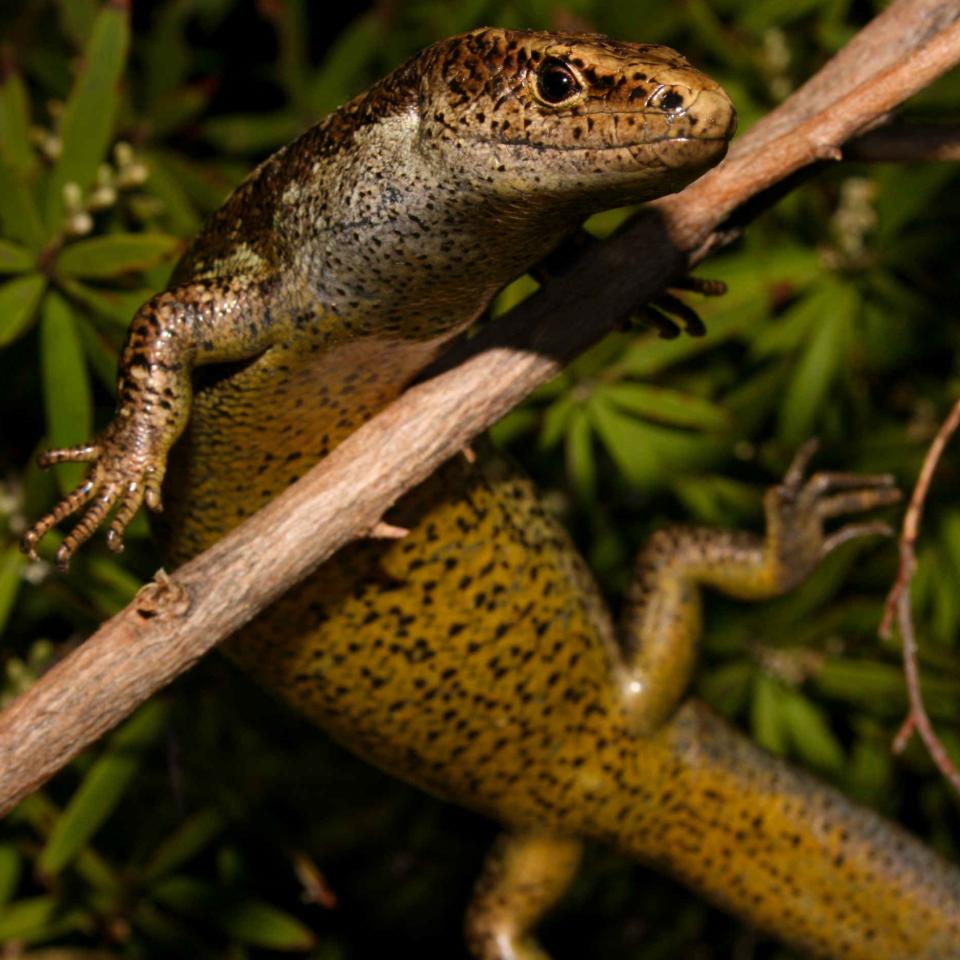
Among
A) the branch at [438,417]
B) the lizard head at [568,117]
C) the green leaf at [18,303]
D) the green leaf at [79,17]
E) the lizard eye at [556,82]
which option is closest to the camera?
the lizard head at [568,117]

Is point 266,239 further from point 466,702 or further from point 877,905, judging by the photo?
point 877,905

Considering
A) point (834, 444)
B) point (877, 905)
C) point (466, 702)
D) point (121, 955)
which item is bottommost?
point (877, 905)

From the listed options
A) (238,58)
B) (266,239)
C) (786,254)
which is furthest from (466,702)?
(238,58)

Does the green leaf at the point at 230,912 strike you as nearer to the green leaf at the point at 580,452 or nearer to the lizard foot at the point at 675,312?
A: the green leaf at the point at 580,452

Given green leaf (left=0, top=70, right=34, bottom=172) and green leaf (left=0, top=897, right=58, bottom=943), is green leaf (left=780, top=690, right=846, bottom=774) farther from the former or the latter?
green leaf (left=0, top=70, right=34, bottom=172)

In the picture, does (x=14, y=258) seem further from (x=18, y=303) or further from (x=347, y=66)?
(x=347, y=66)

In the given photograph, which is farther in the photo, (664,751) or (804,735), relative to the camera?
(804,735)

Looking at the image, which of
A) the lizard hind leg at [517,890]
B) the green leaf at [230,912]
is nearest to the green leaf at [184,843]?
the green leaf at [230,912]

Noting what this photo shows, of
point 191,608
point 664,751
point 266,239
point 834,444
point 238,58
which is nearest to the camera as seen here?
point 191,608
